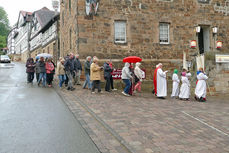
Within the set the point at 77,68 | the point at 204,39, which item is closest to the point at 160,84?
the point at 77,68

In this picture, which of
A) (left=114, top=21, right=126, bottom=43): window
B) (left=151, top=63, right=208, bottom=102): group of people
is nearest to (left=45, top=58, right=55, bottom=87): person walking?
(left=114, top=21, right=126, bottom=43): window

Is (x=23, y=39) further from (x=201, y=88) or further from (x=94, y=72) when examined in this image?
(x=201, y=88)

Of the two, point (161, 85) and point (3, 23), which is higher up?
point (3, 23)

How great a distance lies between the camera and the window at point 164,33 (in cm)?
1688

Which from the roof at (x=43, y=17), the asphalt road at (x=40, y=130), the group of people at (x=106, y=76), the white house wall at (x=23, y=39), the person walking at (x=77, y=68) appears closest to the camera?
the asphalt road at (x=40, y=130)

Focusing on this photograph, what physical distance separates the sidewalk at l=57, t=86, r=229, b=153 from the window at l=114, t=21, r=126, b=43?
8.19 meters

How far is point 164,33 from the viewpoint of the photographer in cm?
1697

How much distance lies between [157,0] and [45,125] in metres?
13.4

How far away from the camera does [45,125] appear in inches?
226

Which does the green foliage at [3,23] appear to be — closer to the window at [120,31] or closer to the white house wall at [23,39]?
the white house wall at [23,39]

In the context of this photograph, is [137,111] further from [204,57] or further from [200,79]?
[204,57]

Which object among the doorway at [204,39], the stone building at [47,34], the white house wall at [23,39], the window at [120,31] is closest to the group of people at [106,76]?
the window at [120,31]

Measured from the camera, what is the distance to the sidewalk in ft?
15.4

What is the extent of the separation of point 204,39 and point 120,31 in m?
7.01
